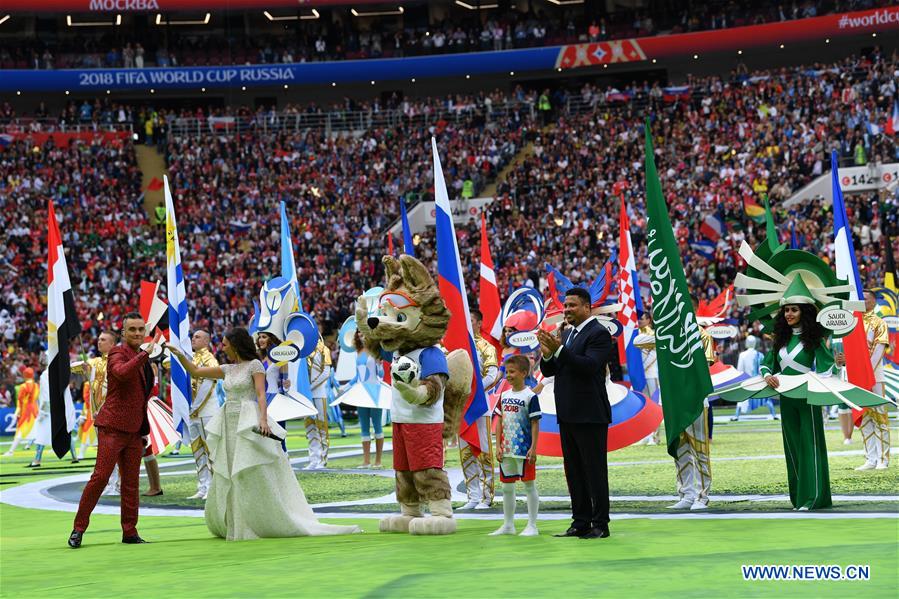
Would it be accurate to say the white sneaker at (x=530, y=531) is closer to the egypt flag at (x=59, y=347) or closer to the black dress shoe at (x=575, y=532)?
the black dress shoe at (x=575, y=532)

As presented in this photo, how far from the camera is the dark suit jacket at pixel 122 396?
10320 mm

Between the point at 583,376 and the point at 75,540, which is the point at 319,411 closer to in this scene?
the point at 75,540

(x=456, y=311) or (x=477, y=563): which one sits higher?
(x=456, y=311)

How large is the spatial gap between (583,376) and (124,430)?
153 inches

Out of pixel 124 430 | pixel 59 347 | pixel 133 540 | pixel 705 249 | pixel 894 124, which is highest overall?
pixel 894 124

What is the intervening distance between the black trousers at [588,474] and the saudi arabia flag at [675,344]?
1.26 meters

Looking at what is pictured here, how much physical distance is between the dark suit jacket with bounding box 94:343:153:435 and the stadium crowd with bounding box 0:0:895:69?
38.3m

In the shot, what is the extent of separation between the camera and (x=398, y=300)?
34.0 ft

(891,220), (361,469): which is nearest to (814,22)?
(891,220)

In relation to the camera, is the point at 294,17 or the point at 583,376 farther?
the point at 294,17

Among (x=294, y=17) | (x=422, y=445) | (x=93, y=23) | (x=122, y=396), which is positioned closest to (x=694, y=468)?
(x=422, y=445)

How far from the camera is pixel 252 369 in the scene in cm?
1056

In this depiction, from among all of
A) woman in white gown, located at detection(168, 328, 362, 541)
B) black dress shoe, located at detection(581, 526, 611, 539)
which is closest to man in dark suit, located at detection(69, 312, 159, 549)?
woman in white gown, located at detection(168, 328, 362, 541)

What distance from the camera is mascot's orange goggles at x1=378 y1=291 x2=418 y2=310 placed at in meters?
10.4
